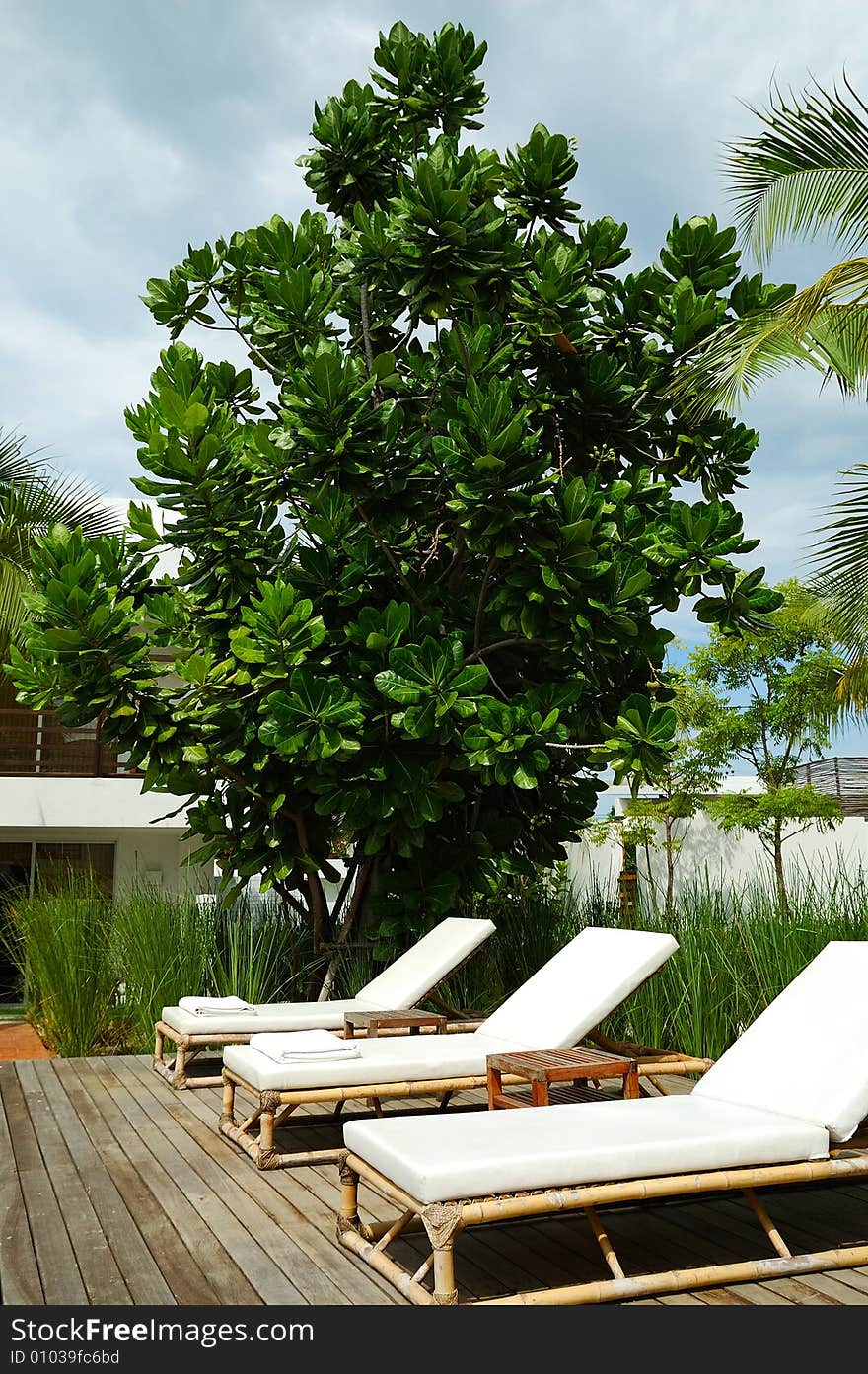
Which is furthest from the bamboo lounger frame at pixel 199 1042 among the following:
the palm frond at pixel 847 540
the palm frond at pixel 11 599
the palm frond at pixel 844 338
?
the palm frond at pixel 11 599

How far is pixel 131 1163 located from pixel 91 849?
11151 mm

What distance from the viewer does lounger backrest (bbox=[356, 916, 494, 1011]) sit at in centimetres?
634

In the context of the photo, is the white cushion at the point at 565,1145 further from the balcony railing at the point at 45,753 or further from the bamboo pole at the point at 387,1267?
the balcony railing at the point at 45,753

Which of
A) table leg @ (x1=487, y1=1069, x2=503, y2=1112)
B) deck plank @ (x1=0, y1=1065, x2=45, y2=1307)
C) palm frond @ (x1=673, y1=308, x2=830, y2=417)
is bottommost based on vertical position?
deck plank @ (x1=0, y1=1065, x2=45, y2=1307)

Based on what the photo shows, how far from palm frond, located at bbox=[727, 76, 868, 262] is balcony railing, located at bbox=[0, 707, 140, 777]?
1034cm

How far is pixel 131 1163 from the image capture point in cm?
477

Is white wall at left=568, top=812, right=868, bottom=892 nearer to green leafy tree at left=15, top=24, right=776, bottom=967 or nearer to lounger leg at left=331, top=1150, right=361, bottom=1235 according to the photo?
green leafy tree at left=15, top=24, right=776, bottom=967

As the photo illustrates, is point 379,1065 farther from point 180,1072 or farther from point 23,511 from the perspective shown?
point 23,511

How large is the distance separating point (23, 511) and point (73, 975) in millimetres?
5214

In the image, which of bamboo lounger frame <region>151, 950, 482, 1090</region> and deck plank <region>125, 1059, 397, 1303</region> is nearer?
deck plank <region>125, 1059, 397, 1303</region>

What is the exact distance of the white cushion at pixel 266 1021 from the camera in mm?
6129

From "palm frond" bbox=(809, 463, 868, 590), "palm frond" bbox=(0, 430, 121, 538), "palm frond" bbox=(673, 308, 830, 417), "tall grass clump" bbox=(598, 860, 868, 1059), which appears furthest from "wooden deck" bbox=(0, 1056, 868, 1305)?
"palm frond" bbox=(0, 430, 121, 538)

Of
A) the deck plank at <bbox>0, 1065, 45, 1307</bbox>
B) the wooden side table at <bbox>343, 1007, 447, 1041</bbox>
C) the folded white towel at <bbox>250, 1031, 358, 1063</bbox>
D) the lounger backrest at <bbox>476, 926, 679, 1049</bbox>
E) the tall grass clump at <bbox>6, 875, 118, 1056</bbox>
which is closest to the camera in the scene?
the deck plank at <bbox>0, 1065, 45, 1307</bbox>

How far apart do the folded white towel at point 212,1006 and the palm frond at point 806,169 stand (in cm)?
619
